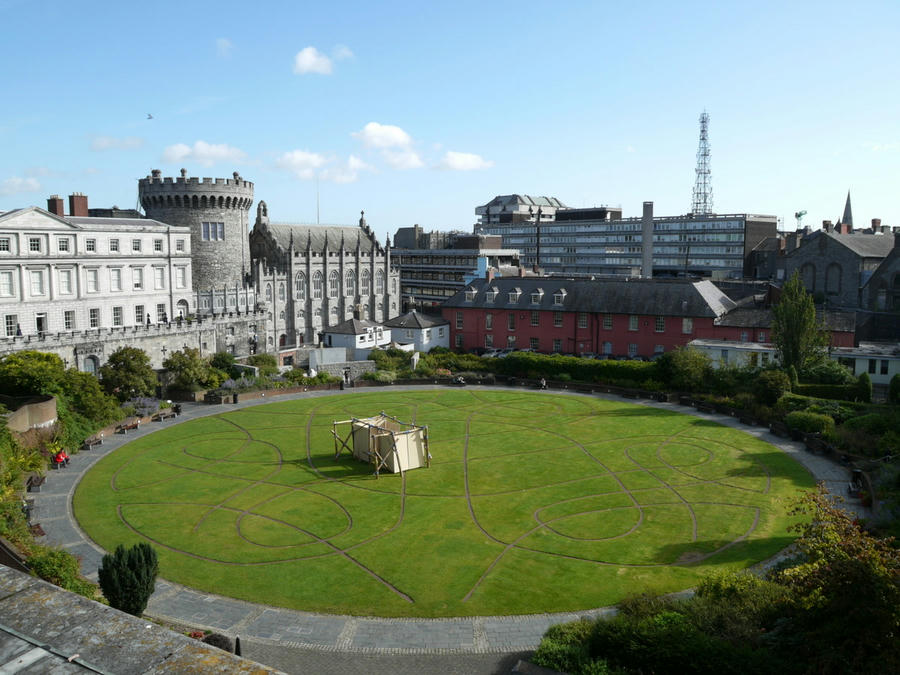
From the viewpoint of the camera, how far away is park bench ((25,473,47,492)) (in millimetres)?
34153

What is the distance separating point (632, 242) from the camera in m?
132

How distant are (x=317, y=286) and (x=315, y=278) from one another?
1.07 metres

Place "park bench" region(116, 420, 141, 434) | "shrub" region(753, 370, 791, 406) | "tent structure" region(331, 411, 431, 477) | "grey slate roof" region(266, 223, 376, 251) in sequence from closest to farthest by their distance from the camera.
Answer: "tent structure" region(331, 411, 431, 477) < "park bench" region(116, 420, 141, 434) < "shrub" region(753, 370, 791, 406) < "grey slate roof" region(266, 223, 376, 251)

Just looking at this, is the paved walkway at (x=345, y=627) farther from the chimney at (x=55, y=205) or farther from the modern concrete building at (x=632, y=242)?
the modern concrete building at (x=632, y=242)

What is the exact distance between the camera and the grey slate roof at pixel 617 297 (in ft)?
212

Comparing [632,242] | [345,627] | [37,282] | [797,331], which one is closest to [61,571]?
[345,627]

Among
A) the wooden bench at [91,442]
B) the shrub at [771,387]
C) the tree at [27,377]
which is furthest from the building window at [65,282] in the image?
the shrub at [771,387]

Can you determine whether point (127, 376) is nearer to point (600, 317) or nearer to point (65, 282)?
point (65, 282)

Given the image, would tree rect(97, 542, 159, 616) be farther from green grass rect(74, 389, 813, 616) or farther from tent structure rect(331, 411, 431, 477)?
tent structure rect(331, 411, 431, 477)

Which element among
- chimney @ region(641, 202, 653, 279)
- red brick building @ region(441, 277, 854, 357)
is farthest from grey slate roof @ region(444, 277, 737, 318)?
chimney @ region(641, 202, 653, 279)

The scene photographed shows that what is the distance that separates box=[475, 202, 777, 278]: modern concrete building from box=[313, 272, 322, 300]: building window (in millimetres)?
38983

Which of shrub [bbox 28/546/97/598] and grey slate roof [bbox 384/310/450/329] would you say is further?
grey slate roof [bbox 384/310/450/329]

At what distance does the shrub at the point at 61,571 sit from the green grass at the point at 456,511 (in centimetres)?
385

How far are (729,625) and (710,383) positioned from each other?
38721mm
